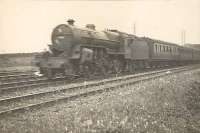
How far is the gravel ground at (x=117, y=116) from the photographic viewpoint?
652cm

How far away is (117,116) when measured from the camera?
290 inches

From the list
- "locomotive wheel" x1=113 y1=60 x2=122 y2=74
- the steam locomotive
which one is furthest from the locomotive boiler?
"locomotive wheel" x1=113 y1=60 x2=122 y2=74

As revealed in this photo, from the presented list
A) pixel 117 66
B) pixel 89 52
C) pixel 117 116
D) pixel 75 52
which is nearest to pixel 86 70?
pixel 89 52

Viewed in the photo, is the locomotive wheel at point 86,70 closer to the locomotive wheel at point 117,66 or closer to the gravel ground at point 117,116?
the locomotive wheel at point 117,66

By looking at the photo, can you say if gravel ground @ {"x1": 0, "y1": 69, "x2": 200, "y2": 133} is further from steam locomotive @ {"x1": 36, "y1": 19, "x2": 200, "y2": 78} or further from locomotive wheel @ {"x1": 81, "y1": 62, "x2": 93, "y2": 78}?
locomotive wheel @ {"x1": 81, "y1": 62, "x2": 93, "y2": 78}

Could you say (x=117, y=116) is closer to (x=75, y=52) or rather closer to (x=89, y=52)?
(x=75, y=52)

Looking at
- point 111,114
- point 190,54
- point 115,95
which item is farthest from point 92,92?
point 190,54

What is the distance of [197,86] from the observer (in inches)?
512

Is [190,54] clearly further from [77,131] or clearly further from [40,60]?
[77,131]

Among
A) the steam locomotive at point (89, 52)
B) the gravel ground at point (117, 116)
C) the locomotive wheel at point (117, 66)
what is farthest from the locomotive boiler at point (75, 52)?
the gravel ground at point (117, 116)

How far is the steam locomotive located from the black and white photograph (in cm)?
4

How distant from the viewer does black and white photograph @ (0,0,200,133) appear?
279 inches

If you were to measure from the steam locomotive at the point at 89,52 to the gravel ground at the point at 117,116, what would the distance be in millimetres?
4556

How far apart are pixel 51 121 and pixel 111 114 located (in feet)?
4.45
